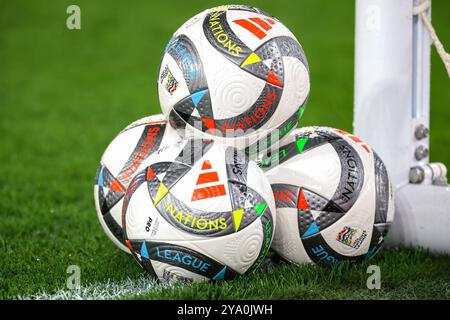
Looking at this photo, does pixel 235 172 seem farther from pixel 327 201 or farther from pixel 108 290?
pixel 108 290

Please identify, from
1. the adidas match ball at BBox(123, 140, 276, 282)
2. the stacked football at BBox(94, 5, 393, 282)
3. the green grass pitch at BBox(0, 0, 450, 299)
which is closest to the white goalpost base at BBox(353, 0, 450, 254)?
the green grass pitch at BBox(0, 0, 450, 299)

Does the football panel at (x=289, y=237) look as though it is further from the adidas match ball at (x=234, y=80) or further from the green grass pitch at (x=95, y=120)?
the adidas match ball at (x=234, y=80)

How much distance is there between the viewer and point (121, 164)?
15.4 ft

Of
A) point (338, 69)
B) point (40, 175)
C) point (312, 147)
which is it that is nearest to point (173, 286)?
point (312, 147)

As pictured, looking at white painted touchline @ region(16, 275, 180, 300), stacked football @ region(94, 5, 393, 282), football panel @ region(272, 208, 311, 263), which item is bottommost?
white painted touchline @ region(16, 275, 180, 300)

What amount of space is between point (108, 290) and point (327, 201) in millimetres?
1416

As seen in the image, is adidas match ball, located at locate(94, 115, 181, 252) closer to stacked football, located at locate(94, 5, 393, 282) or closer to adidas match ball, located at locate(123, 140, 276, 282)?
stacked football, located at locate(94, 5, 393, 282)

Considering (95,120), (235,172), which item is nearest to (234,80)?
(235,172)

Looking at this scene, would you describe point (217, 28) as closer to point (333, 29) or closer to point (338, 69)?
point (338, 69)

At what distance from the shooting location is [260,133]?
14.3 ft

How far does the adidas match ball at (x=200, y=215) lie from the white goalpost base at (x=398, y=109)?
57.2 inches

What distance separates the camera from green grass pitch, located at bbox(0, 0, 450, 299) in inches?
171

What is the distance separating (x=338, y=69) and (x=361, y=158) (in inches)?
393

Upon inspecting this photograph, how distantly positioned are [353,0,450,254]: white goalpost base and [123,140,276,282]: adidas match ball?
1452mm
